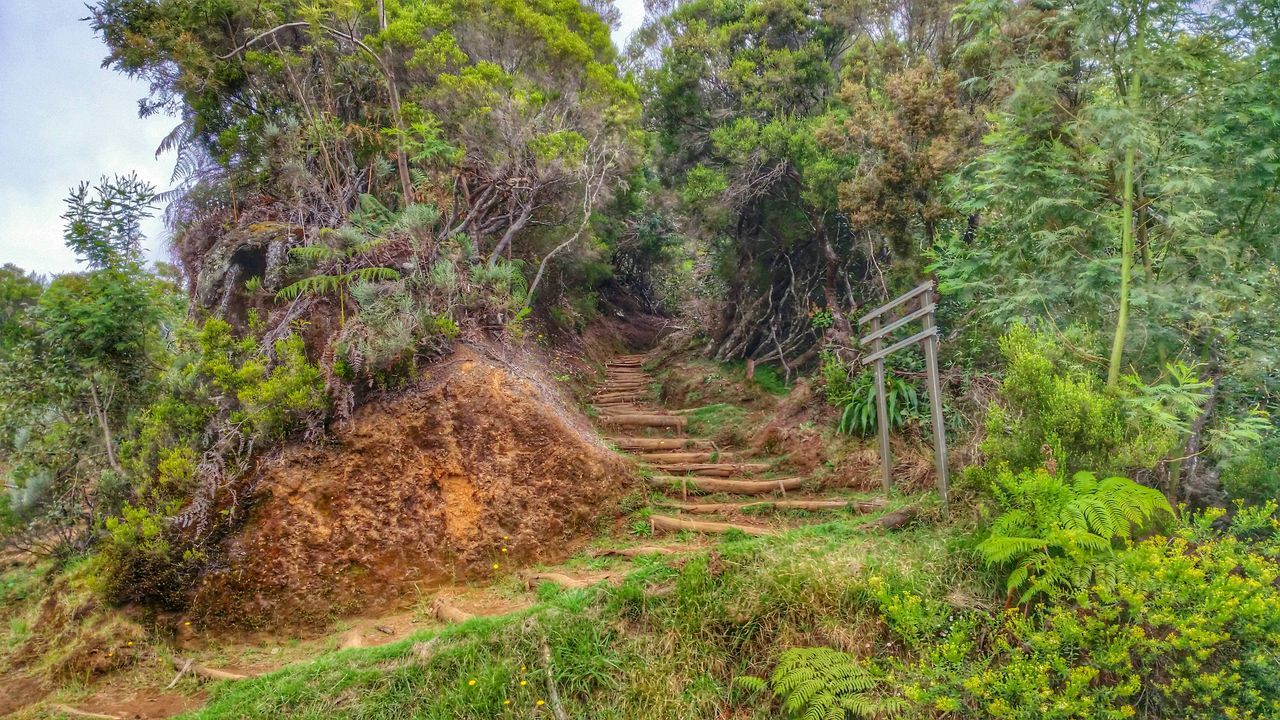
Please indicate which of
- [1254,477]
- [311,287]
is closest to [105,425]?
[311,287]

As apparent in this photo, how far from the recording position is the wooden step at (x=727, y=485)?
26.1 ft

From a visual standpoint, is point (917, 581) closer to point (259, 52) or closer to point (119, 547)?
point (119, 547)

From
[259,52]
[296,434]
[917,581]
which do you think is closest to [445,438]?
[296,434]

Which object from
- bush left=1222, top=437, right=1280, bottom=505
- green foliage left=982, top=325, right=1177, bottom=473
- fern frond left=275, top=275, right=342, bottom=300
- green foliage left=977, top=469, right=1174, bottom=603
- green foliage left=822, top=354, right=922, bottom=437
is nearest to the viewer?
green foliage left=977, top=469, right=1174, bottom=603

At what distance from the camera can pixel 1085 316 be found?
5715mm

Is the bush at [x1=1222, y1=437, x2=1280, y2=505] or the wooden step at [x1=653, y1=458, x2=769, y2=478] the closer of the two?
the bush at [x1=1222, y1=437, x2=1280, y2=505]

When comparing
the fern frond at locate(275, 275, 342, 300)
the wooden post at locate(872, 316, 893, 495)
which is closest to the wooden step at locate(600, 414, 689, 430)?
the wooden post at locate(872, 316, 893, 495)

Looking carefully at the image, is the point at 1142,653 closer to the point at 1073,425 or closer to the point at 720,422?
the point at 1073,425

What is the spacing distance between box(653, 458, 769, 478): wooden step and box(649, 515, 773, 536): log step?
1.39 meters

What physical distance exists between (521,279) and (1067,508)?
8277mm

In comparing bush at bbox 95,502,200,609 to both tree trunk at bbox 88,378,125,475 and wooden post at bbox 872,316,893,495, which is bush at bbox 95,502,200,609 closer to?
tree trunk at bbox 88,378,125,475

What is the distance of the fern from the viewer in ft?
12.3

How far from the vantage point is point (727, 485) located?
8.08 m

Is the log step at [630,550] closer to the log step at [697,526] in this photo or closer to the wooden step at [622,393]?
the log step at [697,526]
